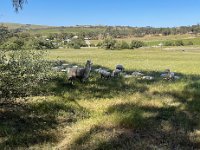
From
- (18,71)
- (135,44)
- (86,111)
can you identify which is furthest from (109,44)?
(86,111)

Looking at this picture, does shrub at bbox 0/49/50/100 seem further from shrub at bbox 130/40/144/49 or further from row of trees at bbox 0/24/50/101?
shrub at bbox 130/40/144/49

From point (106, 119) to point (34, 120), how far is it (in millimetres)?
1962

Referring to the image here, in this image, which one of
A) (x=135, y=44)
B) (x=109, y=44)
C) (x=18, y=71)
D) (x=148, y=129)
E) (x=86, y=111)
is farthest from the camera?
(x=135, y=44)

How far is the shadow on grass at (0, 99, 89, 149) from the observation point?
31.5ft

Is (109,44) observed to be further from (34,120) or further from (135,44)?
(34,120)

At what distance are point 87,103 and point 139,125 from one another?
10.9 ft

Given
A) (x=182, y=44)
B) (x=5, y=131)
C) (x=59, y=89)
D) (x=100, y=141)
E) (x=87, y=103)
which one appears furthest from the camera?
(x=182, y=44)

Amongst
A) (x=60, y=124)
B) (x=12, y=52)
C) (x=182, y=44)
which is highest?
(x=12, y=52)

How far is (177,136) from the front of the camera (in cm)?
952

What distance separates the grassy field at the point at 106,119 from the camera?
9242 millimetres

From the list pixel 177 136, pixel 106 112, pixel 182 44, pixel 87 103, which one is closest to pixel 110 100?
pixel 87 103

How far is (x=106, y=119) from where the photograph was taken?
1068 cm

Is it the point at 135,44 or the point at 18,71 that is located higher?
the point at 18,71

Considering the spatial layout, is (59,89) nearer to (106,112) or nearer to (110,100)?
(110,100)
